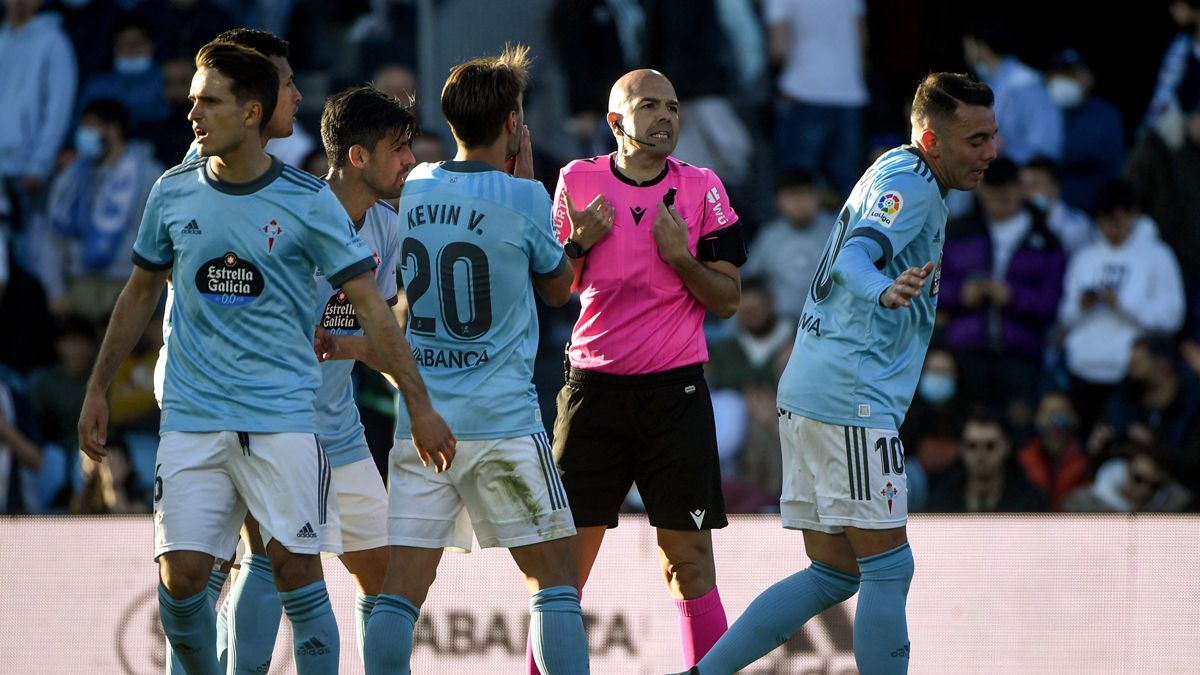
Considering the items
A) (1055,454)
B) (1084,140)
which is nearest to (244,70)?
(1055,454)

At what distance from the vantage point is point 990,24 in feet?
38.3

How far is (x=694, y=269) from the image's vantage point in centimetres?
599

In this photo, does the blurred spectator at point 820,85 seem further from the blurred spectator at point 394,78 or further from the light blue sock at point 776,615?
the light blue sock at point 776,615

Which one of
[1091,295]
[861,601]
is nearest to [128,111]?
[1091,295]

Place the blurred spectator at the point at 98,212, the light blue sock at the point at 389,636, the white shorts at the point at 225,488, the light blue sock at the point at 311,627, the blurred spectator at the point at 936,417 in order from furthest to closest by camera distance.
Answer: the blurred spectator at the point at 98,212, the blurred spectator at the point at 936,417, the light blue sock at the point at 389,636, the light blue sock at the point at 311,627, the white shorts at the point at 225,488

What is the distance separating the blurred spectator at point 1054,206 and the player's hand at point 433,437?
270 inches

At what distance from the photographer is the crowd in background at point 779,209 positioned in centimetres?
1042

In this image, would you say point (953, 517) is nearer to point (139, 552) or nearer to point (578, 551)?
point (578, 551)

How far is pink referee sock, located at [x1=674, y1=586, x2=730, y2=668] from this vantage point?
610cm

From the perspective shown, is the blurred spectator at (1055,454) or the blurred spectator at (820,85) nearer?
the blurred spectator at (1055,454)

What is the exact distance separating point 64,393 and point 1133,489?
6.96m

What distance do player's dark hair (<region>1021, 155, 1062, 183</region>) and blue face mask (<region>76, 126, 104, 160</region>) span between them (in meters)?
6.38

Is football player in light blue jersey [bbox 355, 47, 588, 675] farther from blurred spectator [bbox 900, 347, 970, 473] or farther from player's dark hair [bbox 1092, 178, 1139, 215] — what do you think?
player's dark hair [bbox 1092, 178, 1139, 215]

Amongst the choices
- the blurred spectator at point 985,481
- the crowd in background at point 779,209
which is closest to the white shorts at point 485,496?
the crowd in background at point 779,209
